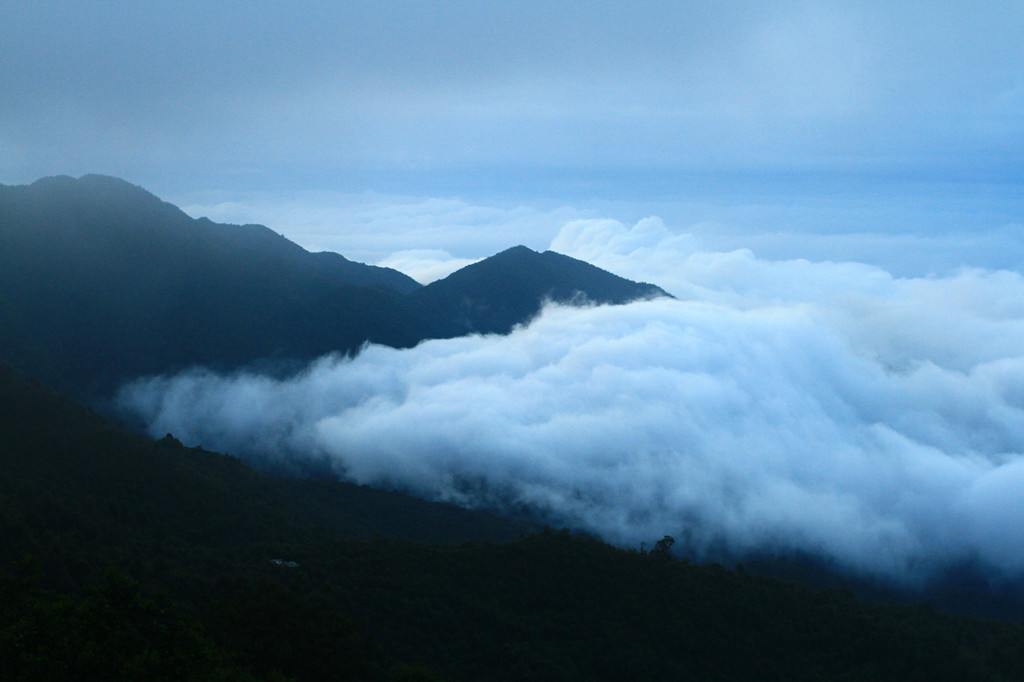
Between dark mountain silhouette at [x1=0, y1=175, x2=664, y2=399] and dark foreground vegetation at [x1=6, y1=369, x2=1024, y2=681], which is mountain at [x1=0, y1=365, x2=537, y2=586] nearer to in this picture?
dark foreground vegetation at [x1=6, y1=369, x2=1024, y2=681]

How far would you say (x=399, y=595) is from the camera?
45.3 metres

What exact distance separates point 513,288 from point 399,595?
428 ft

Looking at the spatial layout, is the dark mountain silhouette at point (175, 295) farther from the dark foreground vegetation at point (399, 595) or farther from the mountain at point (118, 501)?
the dark foreground vegetation at point (399, 595)

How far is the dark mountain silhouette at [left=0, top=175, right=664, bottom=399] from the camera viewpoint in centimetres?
12056

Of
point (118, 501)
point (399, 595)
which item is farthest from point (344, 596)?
point (118, 501)

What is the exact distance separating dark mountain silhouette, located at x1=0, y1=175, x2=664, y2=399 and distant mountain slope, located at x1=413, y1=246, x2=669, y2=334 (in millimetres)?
333

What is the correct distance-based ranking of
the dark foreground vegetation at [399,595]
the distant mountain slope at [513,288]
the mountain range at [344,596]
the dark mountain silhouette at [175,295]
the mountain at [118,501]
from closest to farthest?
1. the mountain range at [344,596]
2. the dark foreground vegetation at [399,595]
3. the mountain at [118,501]
4. the dark mountain silhouette at [175,295]
5. the distant mountain slope at [513,288]

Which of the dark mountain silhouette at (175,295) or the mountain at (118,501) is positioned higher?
the dark mountain silhouette at (175,295)

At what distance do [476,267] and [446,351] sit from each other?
2935 cm

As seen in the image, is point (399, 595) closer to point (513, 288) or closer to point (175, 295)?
point (175, 295)

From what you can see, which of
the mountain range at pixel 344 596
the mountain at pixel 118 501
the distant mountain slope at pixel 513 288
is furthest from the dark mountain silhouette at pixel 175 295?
the mountain range at pixel 344 596

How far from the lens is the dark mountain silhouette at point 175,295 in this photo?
121 m

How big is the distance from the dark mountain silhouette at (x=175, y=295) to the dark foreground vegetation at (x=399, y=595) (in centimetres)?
6282

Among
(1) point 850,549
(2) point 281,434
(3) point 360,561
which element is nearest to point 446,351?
(2) point 281,434
